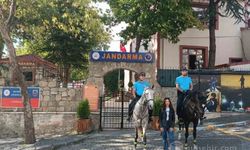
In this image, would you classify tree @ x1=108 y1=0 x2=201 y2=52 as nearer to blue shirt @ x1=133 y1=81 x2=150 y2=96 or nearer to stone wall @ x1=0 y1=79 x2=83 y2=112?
stone wall @ x1=0 y1=79 x2=83 y2=112

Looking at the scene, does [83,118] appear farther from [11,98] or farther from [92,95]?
[11,98]

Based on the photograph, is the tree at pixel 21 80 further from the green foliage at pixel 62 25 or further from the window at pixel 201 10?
the window at pixel 201 10

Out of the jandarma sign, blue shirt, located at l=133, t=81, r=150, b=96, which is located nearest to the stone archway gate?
the jandarma sign

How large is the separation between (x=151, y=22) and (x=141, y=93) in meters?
12.1

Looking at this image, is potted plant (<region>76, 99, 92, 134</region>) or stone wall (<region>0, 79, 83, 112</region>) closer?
potted plant (<region>76, 99, 92, 134</region>)

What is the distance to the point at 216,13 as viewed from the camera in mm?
27250

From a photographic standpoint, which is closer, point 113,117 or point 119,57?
point 113,117

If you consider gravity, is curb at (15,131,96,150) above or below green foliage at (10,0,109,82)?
below

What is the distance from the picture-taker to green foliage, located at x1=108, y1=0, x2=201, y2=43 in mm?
24734

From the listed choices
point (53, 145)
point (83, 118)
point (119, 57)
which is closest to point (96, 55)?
point (119, 57)

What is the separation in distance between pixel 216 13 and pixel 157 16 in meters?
5.04

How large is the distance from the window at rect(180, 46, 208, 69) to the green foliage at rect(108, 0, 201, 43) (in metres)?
3.76

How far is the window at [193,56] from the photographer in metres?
29.5

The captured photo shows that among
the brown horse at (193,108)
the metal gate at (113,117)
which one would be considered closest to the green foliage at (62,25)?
the metal gate at (113,117)
